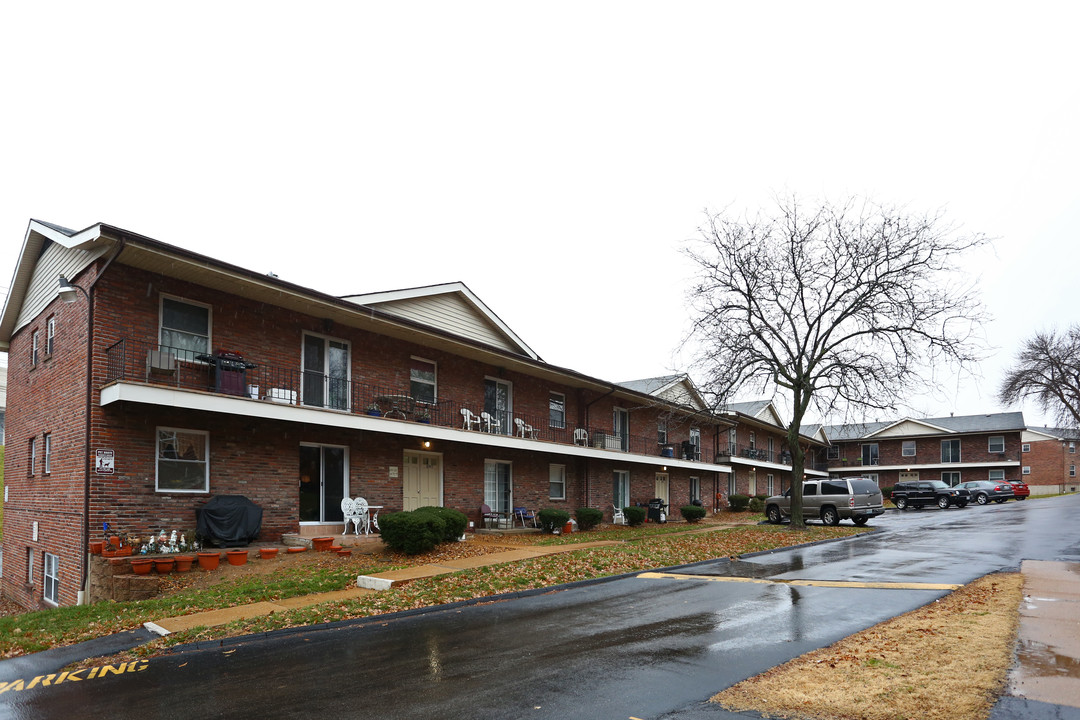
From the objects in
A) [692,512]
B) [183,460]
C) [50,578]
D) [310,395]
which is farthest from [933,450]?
[50,578]

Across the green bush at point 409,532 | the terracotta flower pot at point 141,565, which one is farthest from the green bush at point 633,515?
the terracotta flower pot at point 141,565

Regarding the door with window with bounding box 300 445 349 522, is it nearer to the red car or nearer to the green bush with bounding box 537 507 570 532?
the green bush with bounding box 537 507 570 532

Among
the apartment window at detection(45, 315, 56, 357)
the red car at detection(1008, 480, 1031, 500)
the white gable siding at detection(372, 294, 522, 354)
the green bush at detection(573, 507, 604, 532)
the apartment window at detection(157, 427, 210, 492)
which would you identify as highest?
the white gable siding at detection(372, 294, 522, 354)

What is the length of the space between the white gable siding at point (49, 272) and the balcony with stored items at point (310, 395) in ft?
7.89

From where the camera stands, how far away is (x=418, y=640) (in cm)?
875

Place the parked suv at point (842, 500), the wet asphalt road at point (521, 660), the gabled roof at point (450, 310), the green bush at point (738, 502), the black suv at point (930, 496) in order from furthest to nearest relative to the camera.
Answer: the black suv at point (930, 496) → the green bush at point (738, 502) → the parked suv at point (842, 500) → the gabled roof at point (450, 310) → the wet asphalt road at point (521, 660)

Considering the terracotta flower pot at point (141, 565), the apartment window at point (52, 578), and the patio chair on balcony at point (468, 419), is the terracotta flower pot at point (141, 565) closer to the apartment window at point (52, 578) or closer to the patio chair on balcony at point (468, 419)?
the apartment window at point (52, 578)

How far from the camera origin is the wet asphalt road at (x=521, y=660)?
243 inches

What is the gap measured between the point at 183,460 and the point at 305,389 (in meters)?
3.43

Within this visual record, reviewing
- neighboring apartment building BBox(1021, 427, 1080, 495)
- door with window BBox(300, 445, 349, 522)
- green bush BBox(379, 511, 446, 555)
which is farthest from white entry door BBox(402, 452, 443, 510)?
neighboring apartment building BBox(1021, 427, 1080, 495)

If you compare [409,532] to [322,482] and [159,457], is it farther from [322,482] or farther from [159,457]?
[159,457]

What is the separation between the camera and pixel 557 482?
86.7 feet

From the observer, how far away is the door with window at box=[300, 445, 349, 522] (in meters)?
16.8

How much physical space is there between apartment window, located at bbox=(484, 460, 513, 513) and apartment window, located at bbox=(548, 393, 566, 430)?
119 inches
